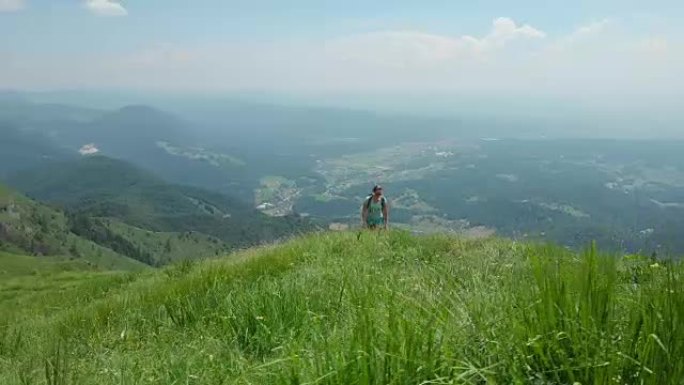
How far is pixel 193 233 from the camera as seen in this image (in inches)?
7249

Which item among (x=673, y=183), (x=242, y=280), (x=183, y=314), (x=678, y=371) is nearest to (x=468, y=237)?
(x=242, y=280)

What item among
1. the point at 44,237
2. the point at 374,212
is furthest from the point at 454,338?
the point at 44,237

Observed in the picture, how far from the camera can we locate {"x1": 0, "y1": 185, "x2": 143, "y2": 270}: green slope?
130500mm

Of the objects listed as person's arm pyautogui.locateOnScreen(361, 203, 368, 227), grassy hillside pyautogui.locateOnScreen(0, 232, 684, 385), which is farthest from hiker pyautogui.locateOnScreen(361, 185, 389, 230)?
grassy hillside pyautogui.locateOnScreen(0, 232, 684, 385)

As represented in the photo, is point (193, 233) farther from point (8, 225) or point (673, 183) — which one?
point (673, 183)

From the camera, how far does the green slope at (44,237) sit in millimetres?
130500

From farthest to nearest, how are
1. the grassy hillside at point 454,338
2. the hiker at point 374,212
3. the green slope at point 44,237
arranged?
the green slope at point 44,237 → the hiker at point 374,212 → the grassy hillside at point 454,338

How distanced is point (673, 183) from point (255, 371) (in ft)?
676

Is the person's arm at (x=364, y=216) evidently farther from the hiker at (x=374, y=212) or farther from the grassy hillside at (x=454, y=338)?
the grassy hillside at (x=454, y=338)

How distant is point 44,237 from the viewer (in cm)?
14150

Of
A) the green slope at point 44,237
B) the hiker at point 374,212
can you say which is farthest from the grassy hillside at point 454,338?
the green slope at point 44,237

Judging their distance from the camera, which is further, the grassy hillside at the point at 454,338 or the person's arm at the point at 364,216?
the person's arm at the point at 364,216

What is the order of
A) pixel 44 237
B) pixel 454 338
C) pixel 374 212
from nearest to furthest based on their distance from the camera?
pixel 454 338 → pixel 374 212 → pixel 44 237

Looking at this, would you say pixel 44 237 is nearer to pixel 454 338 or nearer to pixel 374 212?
pixel 374 212
